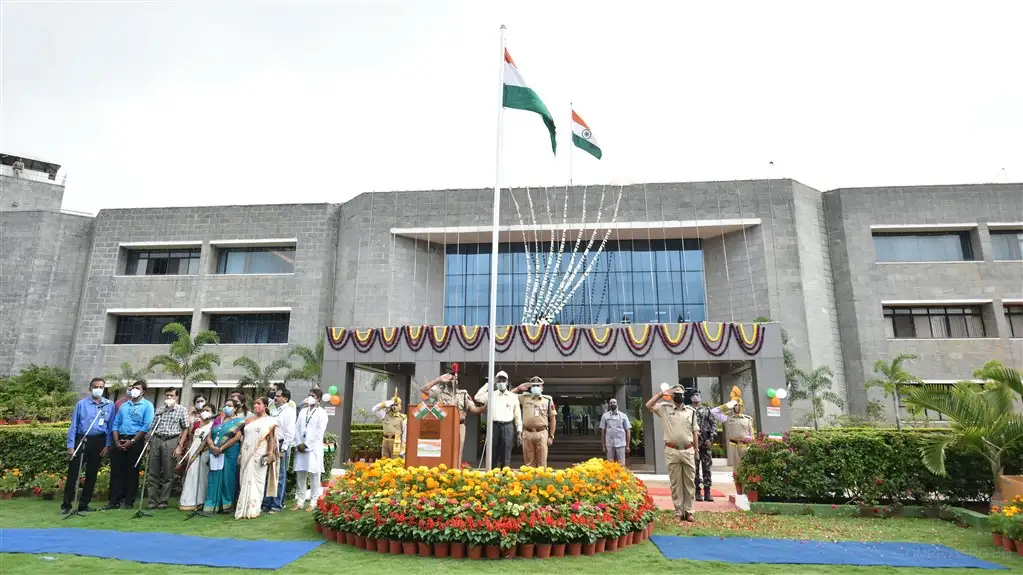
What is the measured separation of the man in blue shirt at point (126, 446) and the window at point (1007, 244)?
3796 centimetres

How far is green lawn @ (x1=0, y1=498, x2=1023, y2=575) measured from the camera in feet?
19.5

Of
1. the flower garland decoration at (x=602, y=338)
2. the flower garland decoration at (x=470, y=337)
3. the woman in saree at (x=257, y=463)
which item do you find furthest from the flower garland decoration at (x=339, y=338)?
the woman in saree at (x=257, y=463)

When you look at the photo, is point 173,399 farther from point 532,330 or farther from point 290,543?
point 532,330

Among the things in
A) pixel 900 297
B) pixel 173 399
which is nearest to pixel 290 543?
pixel 173 399

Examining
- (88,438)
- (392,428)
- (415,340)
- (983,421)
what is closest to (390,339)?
(415,340)

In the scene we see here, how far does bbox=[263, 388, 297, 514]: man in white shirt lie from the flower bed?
2.12m

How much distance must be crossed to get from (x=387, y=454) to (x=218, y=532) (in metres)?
6.75

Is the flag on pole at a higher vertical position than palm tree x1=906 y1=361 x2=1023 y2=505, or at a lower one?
higher

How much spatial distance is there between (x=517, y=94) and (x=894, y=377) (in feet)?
81.3

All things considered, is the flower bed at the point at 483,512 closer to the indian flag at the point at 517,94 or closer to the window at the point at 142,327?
the indian flag at the point at 517,94

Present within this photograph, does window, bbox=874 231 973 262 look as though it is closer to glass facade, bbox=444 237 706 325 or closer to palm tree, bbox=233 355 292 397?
glass facade, bbox=444 237 706 325

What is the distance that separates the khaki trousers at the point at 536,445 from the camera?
1088 cm

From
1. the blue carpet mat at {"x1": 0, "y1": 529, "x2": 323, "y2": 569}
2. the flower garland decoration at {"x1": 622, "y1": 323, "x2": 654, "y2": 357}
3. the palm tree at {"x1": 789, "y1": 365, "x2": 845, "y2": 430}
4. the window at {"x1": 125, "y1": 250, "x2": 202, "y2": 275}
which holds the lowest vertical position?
the blue carpet mat at {"x1": 0, "y1": 529, "x2": 323, "y2": 569}

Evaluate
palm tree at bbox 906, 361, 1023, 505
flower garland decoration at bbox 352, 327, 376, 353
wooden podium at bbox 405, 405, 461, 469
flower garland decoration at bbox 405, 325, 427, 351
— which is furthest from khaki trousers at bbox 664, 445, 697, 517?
flower garland decoration at bbox 352, 327, 376, 353
